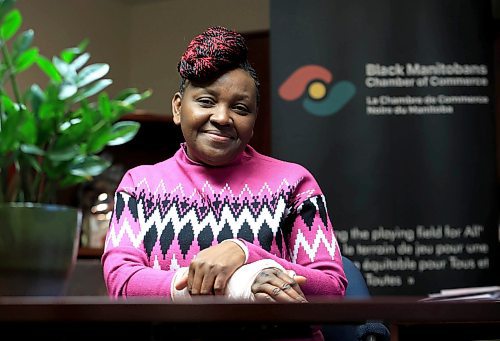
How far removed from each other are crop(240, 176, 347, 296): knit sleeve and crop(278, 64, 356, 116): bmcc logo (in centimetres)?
144

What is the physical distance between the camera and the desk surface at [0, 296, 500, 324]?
2.31 feet

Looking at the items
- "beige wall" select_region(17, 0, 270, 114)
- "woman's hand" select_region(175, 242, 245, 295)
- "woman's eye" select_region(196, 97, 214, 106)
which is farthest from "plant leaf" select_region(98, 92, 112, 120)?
"beige wall" select_region(17, 0, 270, 114)

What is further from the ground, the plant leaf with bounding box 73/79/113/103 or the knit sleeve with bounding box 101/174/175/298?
the plant leaf with bounding box 73/79/113/103

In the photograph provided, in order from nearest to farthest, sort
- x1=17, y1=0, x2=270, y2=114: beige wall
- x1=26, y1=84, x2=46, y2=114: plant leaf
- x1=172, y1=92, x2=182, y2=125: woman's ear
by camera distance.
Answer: x1=26, y1=84, x2=46, y2=114: plant leaf
x1=172, y1=92, x2=182, y2=125: woman's ear
x1=17, y1=0, x2=270, y2=114: beige wall

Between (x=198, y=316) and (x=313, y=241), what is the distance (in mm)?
675

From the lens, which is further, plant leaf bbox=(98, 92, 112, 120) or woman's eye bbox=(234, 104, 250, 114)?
woman's eye bbox=(234, 104, 250, 114)

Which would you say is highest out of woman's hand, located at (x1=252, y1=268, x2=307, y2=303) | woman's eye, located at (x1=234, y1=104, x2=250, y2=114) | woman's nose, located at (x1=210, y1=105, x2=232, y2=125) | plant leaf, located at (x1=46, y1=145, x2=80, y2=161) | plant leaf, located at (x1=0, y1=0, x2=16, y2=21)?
plant leaf, located at (x1=0, y1=0, x2=16, y2=21)

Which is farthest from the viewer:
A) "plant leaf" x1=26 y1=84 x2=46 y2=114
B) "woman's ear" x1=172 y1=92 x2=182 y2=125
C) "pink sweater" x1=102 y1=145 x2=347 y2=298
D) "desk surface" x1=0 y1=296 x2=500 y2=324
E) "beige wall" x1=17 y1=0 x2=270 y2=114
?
"beige wall" x1=17 y1=0 x2=270 y2=114

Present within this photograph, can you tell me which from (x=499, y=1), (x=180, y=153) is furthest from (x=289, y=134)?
(x=499, y=1)

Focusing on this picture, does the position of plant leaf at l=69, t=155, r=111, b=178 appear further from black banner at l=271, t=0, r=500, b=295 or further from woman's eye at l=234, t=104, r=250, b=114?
black banner at l=271, t=0, r=500, b=295

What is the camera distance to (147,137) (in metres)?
3.56

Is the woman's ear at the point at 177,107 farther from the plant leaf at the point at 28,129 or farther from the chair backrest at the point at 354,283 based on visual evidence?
the plant leaf at the point at 28,129

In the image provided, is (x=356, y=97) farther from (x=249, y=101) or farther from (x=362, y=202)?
(x=249, y=101)

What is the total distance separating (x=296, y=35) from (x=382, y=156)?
0.54 meters
